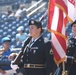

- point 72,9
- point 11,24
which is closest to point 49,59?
point 72,9

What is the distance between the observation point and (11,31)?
14.9 metres

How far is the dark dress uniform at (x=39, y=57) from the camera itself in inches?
215

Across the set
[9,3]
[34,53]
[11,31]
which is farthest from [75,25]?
[9,3]

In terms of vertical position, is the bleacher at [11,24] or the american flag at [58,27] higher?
the american flag at [58,27]

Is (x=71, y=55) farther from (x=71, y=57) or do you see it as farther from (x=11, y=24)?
(x=11, y=24)

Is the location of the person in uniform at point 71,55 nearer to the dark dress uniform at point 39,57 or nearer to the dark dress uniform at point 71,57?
the dark dress uniform at point 71,57

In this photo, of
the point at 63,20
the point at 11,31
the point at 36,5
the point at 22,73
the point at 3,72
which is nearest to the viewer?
the point at 63,20

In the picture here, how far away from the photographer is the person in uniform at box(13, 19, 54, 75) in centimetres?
546

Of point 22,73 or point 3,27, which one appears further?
point 3,27

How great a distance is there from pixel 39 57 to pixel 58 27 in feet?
1.74

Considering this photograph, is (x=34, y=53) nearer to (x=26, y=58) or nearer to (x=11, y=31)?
(x=26, y=58)

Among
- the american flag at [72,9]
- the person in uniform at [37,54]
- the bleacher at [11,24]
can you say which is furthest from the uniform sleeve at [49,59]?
the bleacher at [11,24]

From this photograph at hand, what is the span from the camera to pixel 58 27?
539 cm

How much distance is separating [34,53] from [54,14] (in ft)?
2.14
